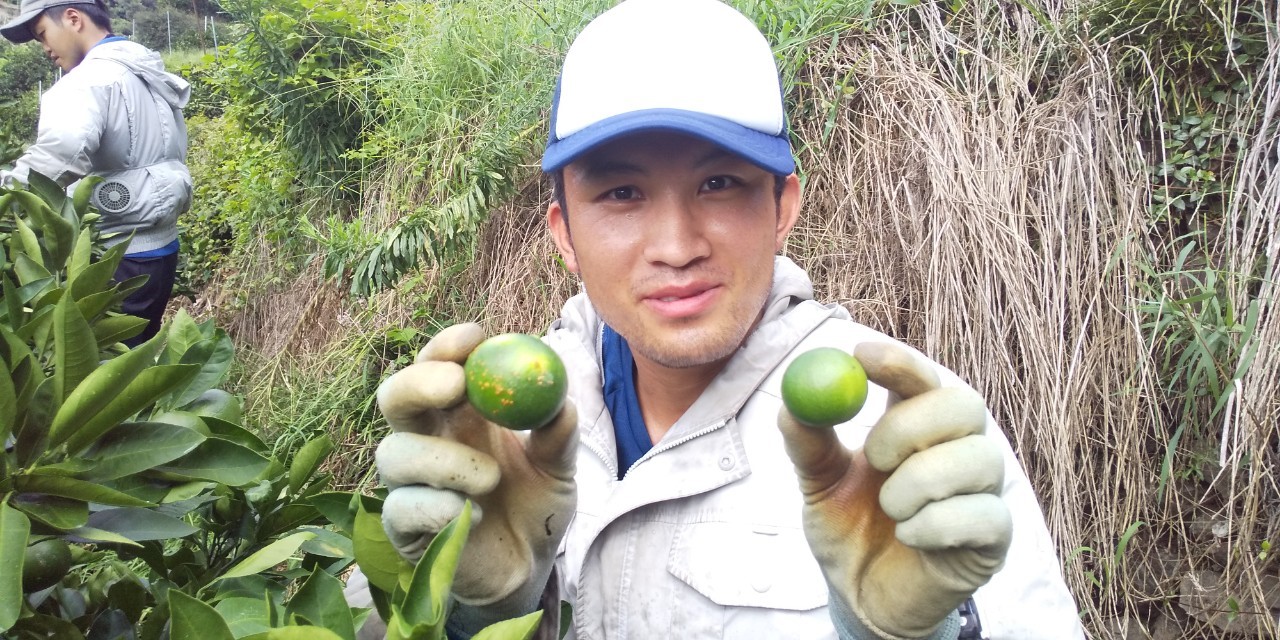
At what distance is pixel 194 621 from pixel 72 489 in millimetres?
379

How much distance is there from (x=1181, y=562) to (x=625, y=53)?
2.67 metres

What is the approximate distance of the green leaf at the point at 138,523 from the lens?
122cm


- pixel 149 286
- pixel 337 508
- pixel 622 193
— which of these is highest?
pixel 622 193

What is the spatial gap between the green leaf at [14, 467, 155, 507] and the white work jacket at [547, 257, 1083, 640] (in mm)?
846

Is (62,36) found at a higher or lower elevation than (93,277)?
lower

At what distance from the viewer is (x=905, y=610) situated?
115cm

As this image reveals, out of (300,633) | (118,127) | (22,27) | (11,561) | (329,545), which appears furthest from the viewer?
(22,27)

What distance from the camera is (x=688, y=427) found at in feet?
5.50

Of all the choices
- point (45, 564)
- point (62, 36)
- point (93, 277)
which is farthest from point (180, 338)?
point (62, 36)

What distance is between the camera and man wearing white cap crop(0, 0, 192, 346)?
4266 mm

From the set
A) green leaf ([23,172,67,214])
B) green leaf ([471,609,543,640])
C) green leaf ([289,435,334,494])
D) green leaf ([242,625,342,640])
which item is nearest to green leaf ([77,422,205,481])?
green leaf ([289,435,334,494])

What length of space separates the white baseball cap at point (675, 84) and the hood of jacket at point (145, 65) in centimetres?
402

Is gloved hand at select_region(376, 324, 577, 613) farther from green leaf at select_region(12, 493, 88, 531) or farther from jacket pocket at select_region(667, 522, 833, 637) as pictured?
green leaf at select_region(12, 493, 88, 531)

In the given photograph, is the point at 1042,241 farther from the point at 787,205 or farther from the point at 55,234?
the point at 55,234
